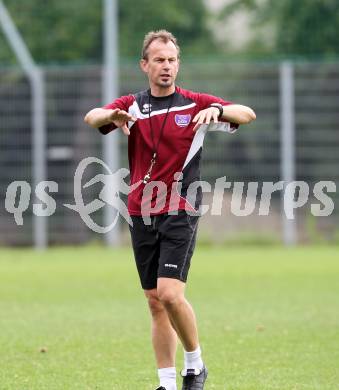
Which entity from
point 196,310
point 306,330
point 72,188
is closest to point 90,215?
point 72,188

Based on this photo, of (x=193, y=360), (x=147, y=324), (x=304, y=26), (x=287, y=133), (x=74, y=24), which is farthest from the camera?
(x=74, y=24)

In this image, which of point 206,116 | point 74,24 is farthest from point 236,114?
point 74,24

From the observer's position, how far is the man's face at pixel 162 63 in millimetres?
7156

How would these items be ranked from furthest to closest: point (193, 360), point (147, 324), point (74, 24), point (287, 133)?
point (74, 24)
point (287, 133)
point (147, 324)
point (193, 360)

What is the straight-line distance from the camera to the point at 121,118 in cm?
702

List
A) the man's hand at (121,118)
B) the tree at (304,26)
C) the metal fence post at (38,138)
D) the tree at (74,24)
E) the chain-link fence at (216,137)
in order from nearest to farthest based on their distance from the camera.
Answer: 1. the man's hand at (121,118)
2. the chain-link fence at (216,137)
3. the metal fence post at (38,138)
4. the tree at (304,26)
5. the tree at (74,24)

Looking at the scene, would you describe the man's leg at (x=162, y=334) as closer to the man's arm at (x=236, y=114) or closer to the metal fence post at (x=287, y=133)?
the man's arm at (x=236, y=114)

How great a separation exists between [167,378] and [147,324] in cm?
385

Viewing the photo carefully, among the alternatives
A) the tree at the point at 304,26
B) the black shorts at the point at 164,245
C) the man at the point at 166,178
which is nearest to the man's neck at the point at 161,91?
the man at the point at 166,178

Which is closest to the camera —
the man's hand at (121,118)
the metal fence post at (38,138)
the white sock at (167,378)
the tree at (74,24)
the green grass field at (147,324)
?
the man's hand at (121,118)

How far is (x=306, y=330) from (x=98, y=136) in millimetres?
13830

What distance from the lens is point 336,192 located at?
23203 millimetres

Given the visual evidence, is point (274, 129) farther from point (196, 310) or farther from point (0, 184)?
point (196, 310)

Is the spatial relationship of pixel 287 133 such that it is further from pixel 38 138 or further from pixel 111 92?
pixel 38 138
